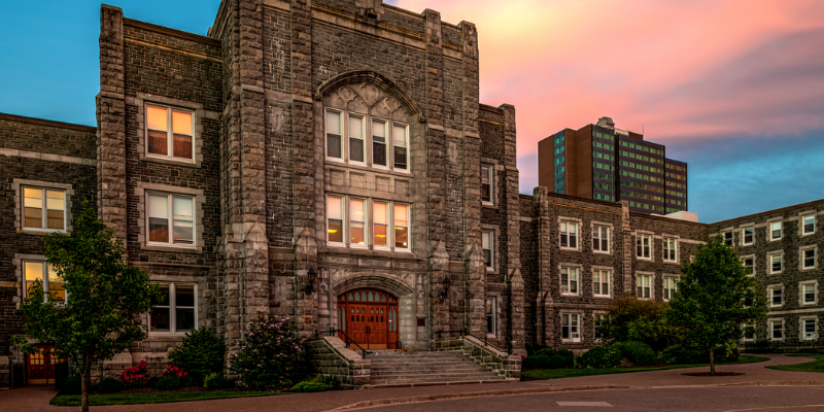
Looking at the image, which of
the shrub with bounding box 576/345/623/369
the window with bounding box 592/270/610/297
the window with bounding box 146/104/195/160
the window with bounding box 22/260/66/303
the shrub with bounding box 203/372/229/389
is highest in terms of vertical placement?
the window with bounding box 146/104/195/160

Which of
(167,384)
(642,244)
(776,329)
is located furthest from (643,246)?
(167,384)

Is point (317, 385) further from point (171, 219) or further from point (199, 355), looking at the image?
point (171, 219)

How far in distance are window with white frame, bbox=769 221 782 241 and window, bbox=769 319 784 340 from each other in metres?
6.23

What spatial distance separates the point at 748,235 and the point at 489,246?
28.8 meters

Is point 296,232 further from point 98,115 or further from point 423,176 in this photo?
point 98,115

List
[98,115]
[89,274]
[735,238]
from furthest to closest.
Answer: [735,238], [98,115], [89,274]

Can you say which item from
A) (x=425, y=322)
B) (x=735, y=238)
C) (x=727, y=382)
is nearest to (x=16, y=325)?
(x=425, y=322)

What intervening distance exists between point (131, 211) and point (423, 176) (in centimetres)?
1175

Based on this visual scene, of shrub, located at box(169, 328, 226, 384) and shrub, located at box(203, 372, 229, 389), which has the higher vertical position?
shrub, located at box(169, 328, 226, 384)

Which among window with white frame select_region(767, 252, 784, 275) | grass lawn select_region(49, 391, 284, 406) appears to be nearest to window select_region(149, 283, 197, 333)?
grass lawn select_region(49, 391, 284, 406)

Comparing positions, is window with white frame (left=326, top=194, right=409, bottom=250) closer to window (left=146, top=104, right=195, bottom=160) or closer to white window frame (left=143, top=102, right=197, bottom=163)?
white window frame (left=143, top=102, right=197, bottom=163)

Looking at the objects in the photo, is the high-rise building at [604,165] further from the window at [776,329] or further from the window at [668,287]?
the window at [668,287]

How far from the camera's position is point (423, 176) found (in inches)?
1109

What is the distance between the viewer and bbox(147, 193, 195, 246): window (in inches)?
947
